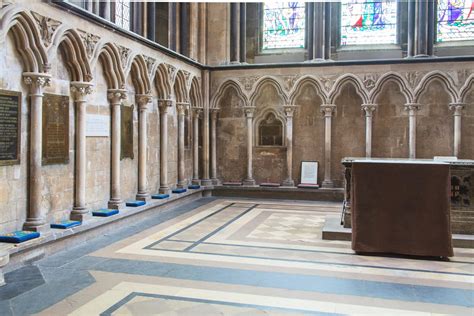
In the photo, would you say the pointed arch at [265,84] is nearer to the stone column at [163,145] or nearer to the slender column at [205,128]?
the slender column at [205,128]

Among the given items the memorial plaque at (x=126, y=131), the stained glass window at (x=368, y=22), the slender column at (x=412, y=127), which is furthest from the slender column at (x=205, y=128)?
the slender column at (x=412, y=127)

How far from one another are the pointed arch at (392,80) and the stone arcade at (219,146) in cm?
4

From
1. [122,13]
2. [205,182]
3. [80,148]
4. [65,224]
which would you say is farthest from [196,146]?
[65,224]

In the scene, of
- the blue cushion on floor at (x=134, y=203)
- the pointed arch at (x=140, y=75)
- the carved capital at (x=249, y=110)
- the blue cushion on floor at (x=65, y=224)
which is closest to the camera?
the blue cushion on floor at (x=65, y=224)

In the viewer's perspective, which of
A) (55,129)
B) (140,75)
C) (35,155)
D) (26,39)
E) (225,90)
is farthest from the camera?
(225,90)

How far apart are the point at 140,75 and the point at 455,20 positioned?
24.9 feet

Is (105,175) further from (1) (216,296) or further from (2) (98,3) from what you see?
(1) (216,296)

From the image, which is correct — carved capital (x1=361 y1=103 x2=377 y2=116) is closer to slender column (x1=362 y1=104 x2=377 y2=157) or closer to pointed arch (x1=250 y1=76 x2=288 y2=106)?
slender column (x1=362 y1=104 x2=377 y2=157)

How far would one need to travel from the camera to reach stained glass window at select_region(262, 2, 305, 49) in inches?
446

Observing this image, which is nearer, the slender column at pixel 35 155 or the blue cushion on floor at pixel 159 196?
the slender column at pixel 35 155

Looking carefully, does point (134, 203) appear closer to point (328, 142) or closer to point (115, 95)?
point (115, 95)

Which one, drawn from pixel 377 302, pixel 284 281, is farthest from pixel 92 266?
pixel 377 302

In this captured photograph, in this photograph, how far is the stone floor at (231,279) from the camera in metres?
3.59

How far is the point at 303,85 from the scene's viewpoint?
1055cm
